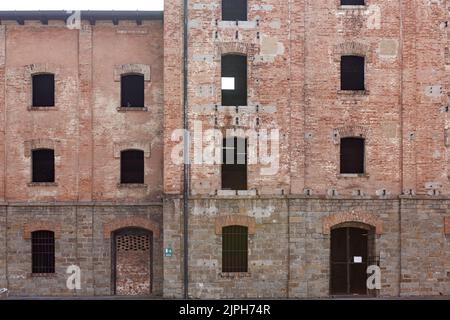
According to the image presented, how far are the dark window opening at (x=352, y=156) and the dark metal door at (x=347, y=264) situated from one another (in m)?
2.14

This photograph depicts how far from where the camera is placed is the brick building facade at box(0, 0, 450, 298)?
55.2 ft

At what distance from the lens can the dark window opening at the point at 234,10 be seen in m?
17.3

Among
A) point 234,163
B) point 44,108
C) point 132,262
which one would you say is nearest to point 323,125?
point 234,163

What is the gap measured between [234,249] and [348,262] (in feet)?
13.5

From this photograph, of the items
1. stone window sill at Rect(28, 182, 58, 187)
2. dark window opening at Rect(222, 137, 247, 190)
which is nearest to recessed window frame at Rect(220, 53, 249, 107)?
dark window opening at Rect(222, 137, 247, 190)

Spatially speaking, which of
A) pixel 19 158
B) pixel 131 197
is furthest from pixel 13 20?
pixel 131 197

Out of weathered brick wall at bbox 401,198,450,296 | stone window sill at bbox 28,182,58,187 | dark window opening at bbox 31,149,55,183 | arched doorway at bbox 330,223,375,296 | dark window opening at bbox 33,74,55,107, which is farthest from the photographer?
dark window opening at bbox 33,74,55,107

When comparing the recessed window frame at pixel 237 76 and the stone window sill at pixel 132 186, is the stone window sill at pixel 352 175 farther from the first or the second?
the stone window sill at pixel 132 186

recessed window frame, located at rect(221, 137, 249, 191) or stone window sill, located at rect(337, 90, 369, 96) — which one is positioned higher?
stone window sill, located at rect(337, 90, 369, 96)

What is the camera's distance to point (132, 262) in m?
18.4

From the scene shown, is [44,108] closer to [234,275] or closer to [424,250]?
[234,275]

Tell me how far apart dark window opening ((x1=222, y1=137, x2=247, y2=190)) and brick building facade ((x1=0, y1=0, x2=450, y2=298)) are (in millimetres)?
172

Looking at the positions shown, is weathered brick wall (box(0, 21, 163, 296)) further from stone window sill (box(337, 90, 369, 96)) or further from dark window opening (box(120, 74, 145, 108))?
stone window sill (box(337, 90, 369, 96))

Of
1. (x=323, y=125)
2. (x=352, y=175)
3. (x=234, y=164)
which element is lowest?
(x=352, y=175)
